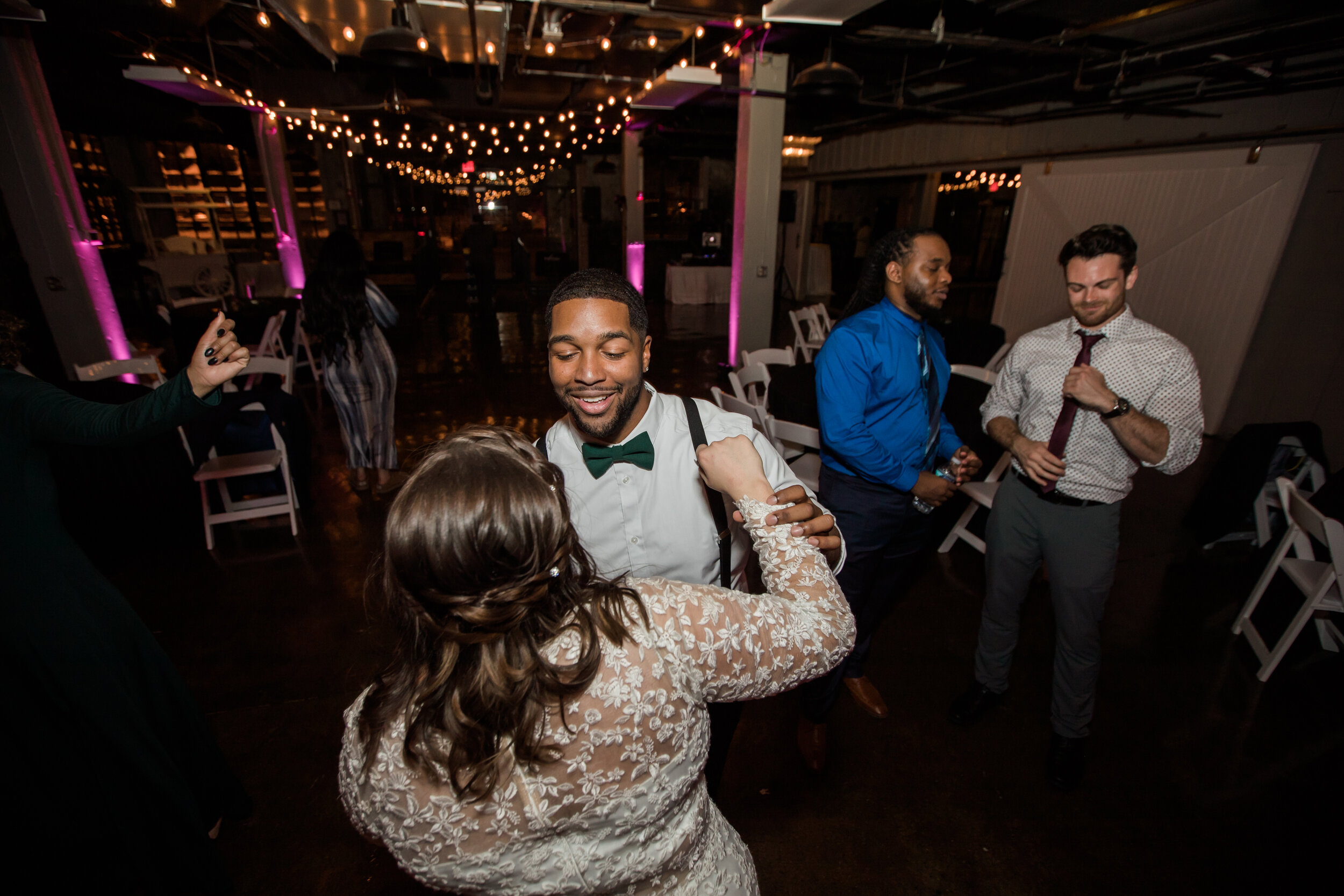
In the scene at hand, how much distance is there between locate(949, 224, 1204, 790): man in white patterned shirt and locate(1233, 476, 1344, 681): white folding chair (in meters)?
1.10

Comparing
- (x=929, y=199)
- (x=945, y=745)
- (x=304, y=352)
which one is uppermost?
(x=929, y=199)

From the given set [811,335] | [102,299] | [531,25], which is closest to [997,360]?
[811,335]

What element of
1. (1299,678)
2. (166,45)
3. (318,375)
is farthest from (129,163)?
(1299,678)

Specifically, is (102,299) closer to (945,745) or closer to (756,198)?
(756,198)

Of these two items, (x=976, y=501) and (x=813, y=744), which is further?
(x=976, y=501)

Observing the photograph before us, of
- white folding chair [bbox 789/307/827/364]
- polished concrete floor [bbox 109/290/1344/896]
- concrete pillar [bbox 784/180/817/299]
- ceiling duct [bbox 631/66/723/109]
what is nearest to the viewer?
polished concrete floor [bbox 109/290/1344/896]

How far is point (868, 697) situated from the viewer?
8.26 feet

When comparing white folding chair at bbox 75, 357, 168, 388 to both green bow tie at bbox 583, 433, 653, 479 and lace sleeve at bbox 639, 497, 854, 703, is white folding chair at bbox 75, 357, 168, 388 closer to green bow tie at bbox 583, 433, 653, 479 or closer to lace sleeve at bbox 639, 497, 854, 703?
green bow tie at bbox 583, 433, 653, 479

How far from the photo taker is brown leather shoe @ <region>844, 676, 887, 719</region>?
2486 millimetres

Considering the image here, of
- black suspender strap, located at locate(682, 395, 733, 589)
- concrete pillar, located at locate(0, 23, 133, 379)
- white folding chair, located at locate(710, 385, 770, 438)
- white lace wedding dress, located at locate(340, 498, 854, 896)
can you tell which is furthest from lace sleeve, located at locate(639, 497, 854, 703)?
concrete pillar, located at locate(0, 23, 133, 379)

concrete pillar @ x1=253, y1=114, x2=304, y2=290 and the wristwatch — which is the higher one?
concrete pillar @ x1=253, y1=114, x2=304, y2=290

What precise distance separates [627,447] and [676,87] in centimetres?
828

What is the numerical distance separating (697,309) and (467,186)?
33.9 feet

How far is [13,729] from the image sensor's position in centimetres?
145
